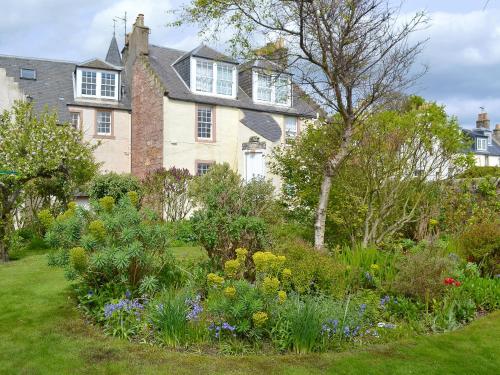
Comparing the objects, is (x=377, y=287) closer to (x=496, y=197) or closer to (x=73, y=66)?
(x=496, y=197)

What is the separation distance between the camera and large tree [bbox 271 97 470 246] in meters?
10.7

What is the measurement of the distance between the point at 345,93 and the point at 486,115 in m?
49.3

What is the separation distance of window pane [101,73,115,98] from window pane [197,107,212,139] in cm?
532

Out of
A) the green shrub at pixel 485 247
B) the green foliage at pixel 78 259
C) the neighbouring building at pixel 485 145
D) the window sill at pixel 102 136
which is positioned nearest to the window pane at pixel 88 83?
the window sill at pixel 102 136

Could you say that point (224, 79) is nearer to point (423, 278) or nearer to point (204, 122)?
point (204, 122)

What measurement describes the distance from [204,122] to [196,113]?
2.14ft

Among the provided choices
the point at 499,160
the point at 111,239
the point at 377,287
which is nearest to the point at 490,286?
the point at 377,287

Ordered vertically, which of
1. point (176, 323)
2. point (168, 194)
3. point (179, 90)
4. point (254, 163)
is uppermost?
point (179, 90)

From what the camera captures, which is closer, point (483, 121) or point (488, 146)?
point (488, 146)

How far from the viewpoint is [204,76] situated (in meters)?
26.6

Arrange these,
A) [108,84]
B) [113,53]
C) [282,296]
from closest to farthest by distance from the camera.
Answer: [282,296], [108,84], [113,53]

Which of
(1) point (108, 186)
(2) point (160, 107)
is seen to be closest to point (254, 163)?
(2) point (160, 107)

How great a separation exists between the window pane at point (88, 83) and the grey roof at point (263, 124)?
835 cm

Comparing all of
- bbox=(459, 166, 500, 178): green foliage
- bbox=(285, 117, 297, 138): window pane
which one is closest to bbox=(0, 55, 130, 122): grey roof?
bbox=(285, 117, 297, 138): window pane
